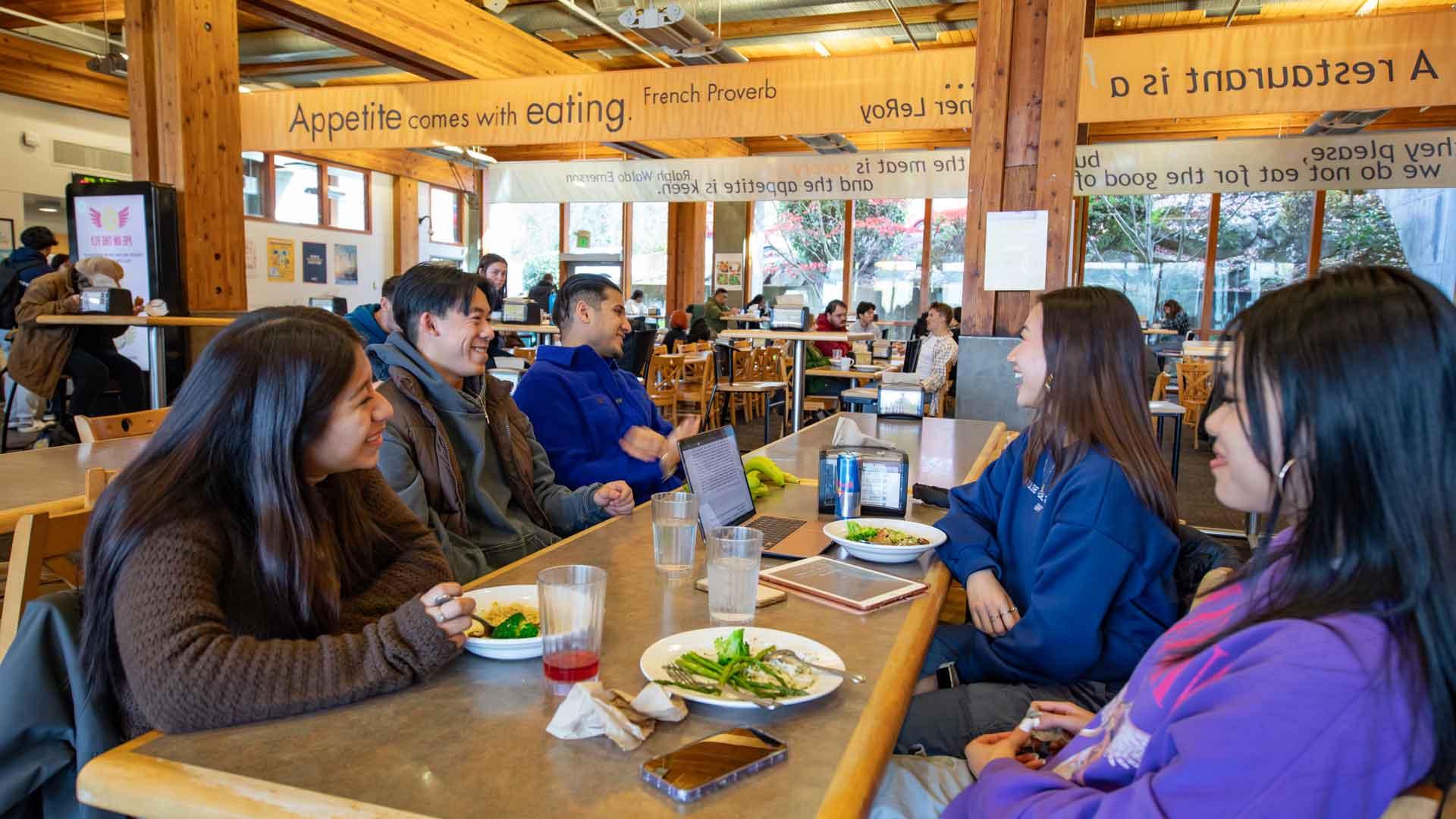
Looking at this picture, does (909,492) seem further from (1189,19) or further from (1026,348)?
(1189,19)

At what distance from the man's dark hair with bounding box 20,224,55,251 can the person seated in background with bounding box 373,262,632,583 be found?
6144 mm

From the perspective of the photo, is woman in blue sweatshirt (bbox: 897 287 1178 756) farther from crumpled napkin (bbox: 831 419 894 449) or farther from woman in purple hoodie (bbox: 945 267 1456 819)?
crumpled napkin (bbox: 831 419 894 449)

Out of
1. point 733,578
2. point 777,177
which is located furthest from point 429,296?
point 777,177

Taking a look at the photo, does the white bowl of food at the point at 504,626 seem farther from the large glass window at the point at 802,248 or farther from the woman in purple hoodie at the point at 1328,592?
the large glass window at the point at 802,248

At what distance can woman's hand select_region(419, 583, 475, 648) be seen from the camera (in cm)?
112

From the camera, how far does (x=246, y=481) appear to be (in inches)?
47.7

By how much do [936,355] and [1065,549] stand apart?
5835 millimetres

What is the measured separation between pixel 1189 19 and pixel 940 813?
9.72 m

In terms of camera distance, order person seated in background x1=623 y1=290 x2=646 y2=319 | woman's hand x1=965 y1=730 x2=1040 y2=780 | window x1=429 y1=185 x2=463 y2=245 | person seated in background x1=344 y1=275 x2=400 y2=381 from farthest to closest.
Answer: window x1=429 y1=185 x2=463 y2=245 < person seated in background x1=623 y1=290 x2=646 y2=319 < person seated in background x1=344 y1=275 x2=400 y2=381 < woman's hand x1=965 y1=730 x2=1040 y2=780

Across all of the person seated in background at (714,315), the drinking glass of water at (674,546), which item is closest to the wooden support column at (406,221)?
the person seated in background at (714,315)

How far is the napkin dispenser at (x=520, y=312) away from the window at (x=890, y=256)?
6.78 m

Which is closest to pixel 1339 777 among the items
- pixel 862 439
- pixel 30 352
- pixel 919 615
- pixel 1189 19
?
pixel 919 615

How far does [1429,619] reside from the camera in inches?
30.6

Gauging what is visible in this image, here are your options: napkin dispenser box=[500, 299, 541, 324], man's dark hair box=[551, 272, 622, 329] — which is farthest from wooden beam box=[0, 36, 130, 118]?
man's dark hair box=[551, 272, 622, 329]
